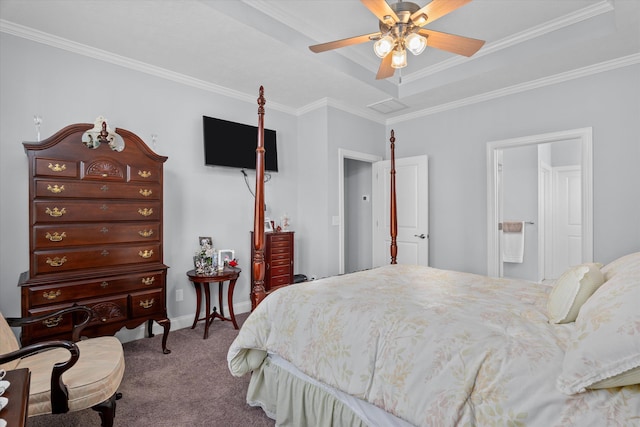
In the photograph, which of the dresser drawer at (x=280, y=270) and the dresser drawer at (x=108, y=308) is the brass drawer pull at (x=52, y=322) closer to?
the dresser drawer at (x=108, y=308)

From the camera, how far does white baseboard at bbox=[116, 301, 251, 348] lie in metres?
3.11

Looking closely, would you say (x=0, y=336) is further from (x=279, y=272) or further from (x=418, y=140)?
(x=418, y=140)

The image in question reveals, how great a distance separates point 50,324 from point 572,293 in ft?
10.1

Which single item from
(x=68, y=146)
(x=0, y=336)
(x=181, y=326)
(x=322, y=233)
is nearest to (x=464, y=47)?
(x=322, y=233)

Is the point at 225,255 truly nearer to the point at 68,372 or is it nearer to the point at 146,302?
the point at 146,302

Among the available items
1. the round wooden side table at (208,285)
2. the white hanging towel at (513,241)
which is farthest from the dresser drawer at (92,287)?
the white hanging towel at (513,241)

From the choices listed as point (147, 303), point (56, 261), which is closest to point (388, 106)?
point (147, 303)

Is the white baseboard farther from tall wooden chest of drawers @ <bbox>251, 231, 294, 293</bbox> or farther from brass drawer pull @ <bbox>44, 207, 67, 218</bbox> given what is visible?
brass drawer pull @ <bbox>44, 207, 67, 218</bbox>

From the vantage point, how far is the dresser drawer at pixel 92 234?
233 centimetres

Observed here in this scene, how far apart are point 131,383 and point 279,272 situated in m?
1.96

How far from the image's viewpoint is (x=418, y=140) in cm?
480

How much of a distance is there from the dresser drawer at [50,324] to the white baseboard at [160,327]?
2.63 ft

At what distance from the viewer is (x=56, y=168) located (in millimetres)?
2377

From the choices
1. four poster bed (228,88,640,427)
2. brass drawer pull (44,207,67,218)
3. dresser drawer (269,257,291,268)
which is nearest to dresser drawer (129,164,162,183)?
brass drawer pull (44,207,67,218)
